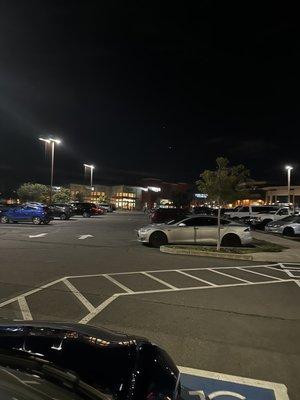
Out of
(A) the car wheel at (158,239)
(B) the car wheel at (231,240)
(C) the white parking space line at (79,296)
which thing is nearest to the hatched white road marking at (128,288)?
(C) the white parking space line at (79,296)

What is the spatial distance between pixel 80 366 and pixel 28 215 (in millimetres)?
32228

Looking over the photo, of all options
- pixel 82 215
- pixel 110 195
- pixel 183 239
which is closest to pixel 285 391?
pixel 183 239

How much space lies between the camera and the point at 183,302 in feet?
27.3

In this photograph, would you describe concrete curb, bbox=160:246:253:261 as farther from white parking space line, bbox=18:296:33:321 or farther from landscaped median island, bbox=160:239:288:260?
white parking space line, bbox=18:296:33:321

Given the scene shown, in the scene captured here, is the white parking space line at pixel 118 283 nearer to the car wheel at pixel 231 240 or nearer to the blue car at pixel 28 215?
the car wheel at pixel 231 240

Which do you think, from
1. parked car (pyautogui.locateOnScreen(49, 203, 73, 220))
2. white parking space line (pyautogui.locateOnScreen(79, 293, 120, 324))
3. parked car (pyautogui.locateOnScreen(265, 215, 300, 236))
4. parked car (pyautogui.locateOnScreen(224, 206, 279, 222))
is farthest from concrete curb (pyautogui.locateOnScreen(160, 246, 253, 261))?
parked car (pyautogui.locateOnScreen(49, 203, 73, 220))

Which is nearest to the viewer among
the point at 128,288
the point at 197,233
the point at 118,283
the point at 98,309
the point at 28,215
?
the point at 98,309

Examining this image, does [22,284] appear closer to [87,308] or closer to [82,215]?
[87,308]

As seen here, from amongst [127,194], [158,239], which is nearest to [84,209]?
[158,239]

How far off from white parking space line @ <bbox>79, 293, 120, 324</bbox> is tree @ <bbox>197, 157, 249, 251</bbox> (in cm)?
936

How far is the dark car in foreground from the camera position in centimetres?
229

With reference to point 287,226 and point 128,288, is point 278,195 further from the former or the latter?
point 128,288

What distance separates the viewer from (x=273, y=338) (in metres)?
6.27

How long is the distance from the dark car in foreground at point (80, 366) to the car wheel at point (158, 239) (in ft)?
50.4
